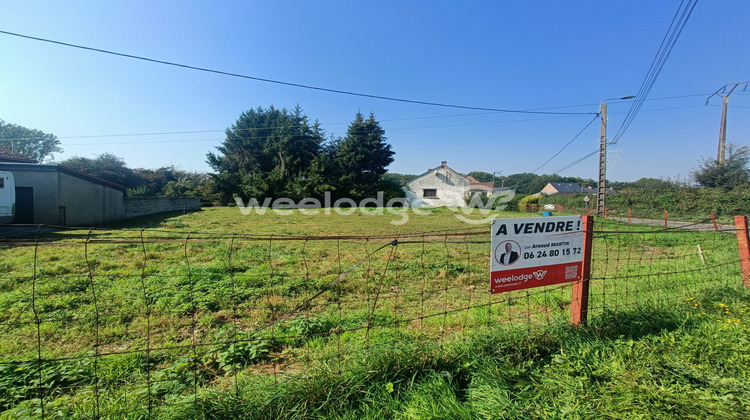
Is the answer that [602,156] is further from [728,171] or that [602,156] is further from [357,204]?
[357,204]

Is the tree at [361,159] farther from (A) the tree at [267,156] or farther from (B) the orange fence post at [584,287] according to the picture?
(B) the orange fence post at [584,287]

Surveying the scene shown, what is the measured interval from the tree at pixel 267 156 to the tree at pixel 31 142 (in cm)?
3522

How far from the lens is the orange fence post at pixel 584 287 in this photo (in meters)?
2.58

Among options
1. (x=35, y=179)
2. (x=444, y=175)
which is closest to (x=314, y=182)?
(x=444, y=175)

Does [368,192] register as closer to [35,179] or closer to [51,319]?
[35,179]

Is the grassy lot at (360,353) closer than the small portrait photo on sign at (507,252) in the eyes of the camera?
Yes

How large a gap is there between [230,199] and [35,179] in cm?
1920

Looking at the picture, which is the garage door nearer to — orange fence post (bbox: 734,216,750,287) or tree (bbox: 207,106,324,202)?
tree (bbox: 207,106,324,202)

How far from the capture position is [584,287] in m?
2.59

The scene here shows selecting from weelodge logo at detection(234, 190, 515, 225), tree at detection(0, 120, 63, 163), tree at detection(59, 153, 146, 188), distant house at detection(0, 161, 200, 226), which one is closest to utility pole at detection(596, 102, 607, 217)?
weelodge logo at detection(234, 190, 515, 225)

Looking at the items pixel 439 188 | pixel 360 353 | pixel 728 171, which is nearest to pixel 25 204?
pixel 360 353

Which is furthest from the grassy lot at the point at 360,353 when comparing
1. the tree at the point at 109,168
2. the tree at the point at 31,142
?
the tree at the point at 31,142

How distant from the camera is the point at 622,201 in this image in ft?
79.7

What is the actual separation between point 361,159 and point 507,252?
31.2m
